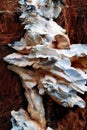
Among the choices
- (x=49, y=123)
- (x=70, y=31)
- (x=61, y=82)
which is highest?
(x=70, y=31)

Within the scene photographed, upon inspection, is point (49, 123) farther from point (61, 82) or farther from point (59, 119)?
point (61, 82)

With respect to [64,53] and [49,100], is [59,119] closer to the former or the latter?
[49,100]

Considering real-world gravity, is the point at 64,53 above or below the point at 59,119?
above

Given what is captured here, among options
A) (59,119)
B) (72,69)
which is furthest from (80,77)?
(59,119)

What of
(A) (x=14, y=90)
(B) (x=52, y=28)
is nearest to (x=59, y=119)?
(A) (x=14, y=90)

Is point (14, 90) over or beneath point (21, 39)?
beneath

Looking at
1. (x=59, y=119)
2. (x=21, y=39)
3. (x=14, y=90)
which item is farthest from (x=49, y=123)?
(x=21, y=39)
